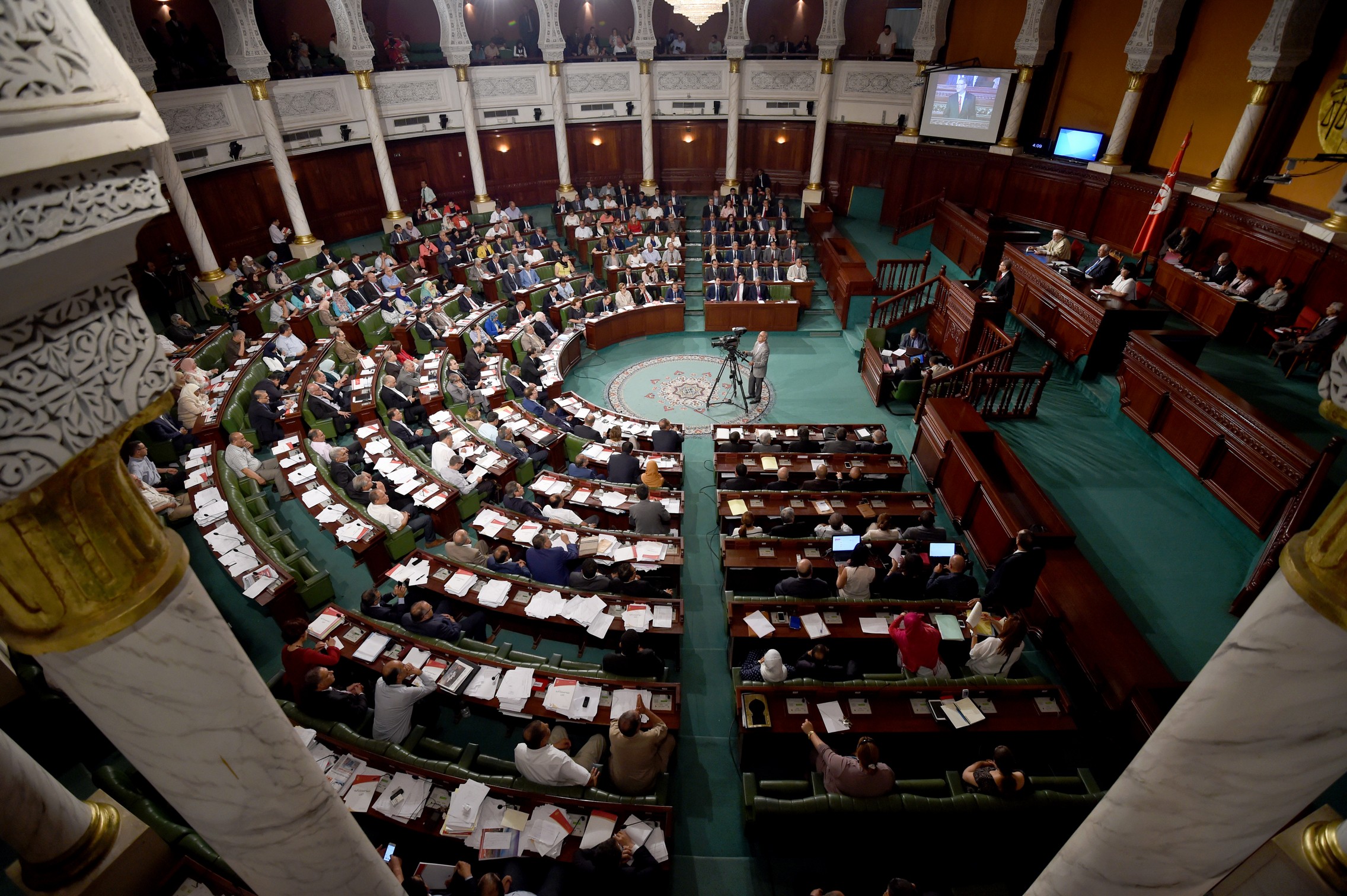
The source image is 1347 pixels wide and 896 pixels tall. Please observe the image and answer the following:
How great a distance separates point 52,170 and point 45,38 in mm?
260

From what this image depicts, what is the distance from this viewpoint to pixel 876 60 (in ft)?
58.0

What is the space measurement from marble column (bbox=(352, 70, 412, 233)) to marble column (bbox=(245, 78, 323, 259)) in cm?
206

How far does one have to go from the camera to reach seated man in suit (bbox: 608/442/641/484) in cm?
846

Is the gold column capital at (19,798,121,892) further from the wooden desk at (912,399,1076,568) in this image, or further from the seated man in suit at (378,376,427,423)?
the wooden desk at (912,399,1076,568)

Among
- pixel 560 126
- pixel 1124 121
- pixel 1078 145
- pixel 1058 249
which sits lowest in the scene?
pixel 1058 249

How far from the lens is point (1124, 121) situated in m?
12.6

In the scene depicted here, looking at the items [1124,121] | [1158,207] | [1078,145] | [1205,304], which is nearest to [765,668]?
[1205,304]

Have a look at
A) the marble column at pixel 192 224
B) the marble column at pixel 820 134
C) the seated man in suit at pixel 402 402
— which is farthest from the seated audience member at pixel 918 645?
the marble column at pixel 820 134

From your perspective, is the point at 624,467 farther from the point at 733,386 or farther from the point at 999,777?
the point at 999,777

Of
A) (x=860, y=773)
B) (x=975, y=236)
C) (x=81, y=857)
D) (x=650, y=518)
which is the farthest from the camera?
(x=975, y=236)

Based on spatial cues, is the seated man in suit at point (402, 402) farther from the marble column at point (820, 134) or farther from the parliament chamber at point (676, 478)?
the marble column at point (820, 134)

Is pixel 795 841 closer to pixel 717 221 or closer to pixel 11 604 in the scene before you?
pixel 11 604

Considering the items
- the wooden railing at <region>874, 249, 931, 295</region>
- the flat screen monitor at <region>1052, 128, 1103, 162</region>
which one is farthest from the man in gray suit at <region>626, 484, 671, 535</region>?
the flat screen monitor at <region>1052, 128, 1103, 162</region>

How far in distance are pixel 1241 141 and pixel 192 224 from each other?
18974 millimetres
